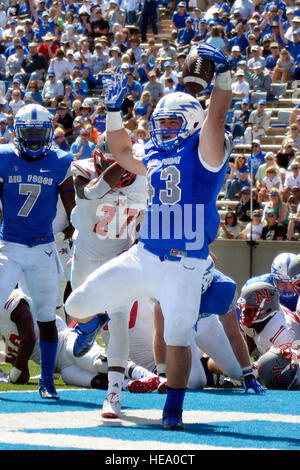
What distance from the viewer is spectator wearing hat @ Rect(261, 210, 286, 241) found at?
43.2ft

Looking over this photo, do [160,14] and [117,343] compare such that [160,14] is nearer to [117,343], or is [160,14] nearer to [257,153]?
[257,153]

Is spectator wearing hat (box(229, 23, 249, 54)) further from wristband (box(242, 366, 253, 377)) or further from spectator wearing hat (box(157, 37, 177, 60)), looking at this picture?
wristband (box(242, 366, 253, 377))

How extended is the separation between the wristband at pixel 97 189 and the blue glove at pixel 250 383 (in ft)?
5.51

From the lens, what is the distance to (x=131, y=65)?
1905cm

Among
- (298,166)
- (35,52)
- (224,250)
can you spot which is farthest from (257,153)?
(35,52)

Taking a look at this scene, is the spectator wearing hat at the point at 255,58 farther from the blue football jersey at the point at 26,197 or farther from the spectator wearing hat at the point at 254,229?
the blue football jersey at the point at 26,197

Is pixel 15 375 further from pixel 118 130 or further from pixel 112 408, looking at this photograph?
pixel 118 130

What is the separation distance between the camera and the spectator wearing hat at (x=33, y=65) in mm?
20562

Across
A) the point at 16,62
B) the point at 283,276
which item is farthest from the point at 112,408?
the point at 16,62

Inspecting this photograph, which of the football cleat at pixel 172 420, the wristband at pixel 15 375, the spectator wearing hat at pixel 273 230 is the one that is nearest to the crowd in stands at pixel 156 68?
the spectator wearing hat at pixel 273 230

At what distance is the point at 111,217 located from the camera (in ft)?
24.0

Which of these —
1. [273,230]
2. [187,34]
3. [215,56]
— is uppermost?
[215,56]

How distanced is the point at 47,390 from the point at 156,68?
13.4 m

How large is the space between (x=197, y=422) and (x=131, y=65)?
564 inches
